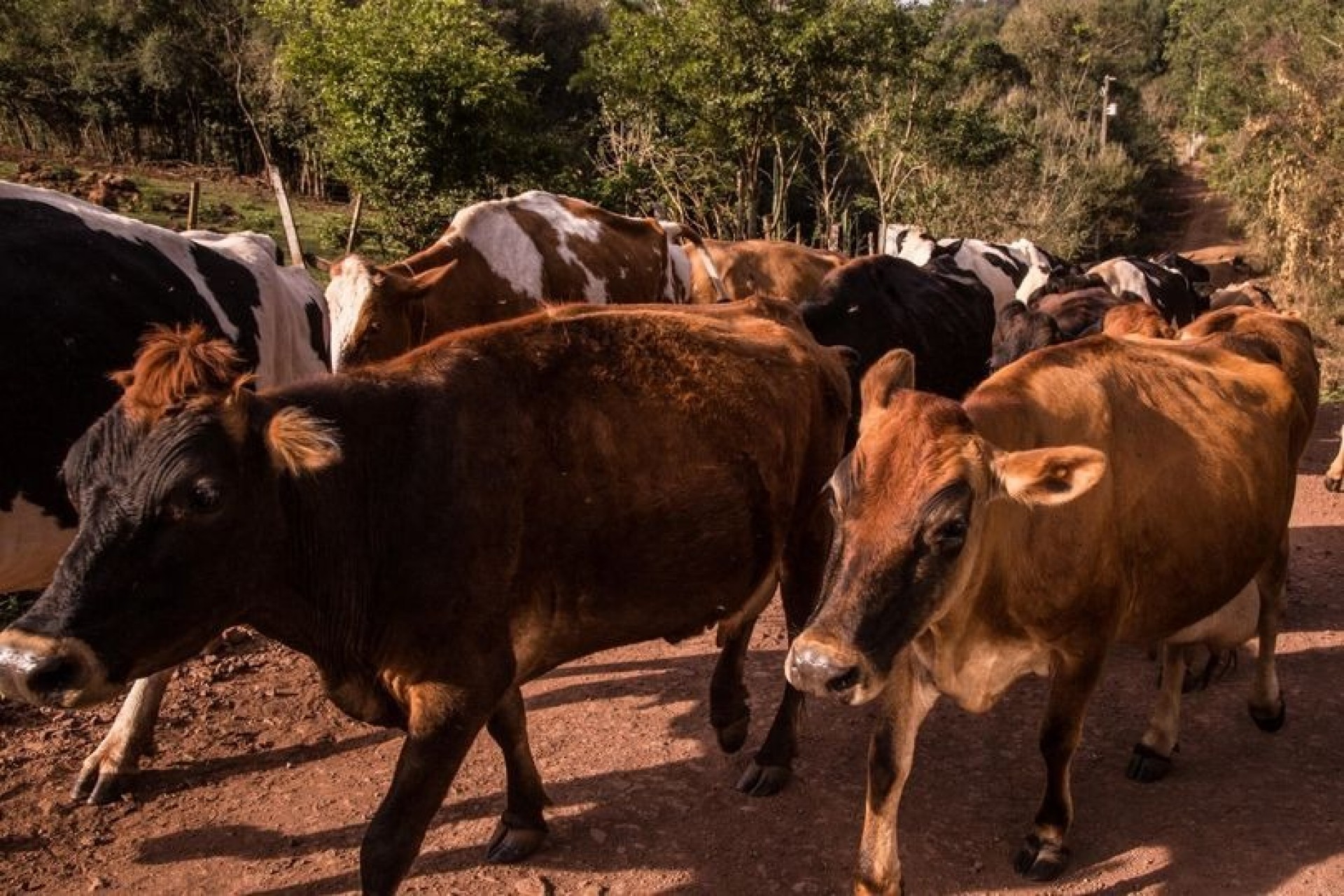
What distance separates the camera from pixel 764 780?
445 centimetres

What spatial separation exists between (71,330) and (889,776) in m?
3.53

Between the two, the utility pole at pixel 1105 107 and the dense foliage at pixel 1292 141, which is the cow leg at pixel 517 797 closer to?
the dense foliage at pixel 1292 141

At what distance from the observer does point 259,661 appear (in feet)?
19.3

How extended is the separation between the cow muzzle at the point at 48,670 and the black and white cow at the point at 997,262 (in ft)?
32.8

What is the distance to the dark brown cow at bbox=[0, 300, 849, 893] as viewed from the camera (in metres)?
2.63

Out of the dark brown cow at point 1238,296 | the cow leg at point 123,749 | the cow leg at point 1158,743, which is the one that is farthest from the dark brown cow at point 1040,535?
the dark brown cow at point 1238,296

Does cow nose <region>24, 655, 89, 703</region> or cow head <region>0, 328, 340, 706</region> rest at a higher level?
cow head <region>0, 328, 340, 706</region>

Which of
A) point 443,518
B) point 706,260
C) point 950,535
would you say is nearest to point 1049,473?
point 950,535

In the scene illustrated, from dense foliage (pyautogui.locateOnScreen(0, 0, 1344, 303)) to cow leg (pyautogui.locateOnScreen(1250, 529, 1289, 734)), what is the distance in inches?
575

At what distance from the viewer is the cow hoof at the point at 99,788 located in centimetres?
444

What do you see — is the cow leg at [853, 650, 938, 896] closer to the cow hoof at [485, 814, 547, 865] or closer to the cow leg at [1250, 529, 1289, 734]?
the cow hoof at [485, 814, 547, 865]

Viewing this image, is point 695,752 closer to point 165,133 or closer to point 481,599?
point 481,599

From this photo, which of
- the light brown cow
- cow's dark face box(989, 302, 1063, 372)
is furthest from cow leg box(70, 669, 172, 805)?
the light brown cow

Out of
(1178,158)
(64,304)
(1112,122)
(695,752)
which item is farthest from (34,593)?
(1178,158)
